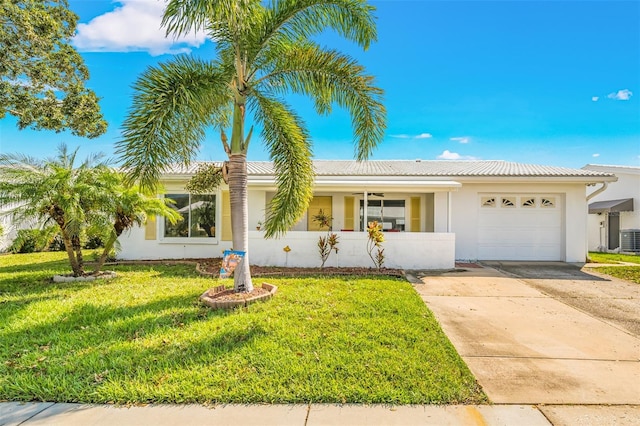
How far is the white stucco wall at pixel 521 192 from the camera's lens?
1294 cm

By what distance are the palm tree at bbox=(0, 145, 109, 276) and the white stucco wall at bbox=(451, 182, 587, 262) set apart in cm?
1247

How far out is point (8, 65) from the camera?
11773 millimetres

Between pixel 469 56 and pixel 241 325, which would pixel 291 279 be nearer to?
pixel 241 325

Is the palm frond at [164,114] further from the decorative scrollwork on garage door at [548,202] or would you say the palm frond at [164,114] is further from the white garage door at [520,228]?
the decorative scrollwork on garage door at [548,202]

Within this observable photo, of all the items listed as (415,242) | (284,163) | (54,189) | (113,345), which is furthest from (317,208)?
(113,345)

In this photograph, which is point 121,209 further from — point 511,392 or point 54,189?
point 511,392

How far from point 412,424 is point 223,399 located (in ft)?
6.25

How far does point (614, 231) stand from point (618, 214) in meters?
1.03

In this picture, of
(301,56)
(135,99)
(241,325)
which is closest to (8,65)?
(135,99)

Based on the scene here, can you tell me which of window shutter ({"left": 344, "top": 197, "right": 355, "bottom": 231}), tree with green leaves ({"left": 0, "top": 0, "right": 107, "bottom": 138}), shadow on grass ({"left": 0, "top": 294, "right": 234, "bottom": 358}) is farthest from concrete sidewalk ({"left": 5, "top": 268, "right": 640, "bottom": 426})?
tree with green leaves ({"left": 0, "top": 0, "right": 107, "bottom": 138})

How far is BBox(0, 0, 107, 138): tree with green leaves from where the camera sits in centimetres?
1158

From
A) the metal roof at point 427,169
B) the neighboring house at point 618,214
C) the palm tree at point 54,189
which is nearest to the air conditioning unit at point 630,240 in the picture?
the neighboring house at point 618,214

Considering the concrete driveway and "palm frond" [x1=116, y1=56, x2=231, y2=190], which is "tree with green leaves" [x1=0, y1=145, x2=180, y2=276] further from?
the concrete driveway

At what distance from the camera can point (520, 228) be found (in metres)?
13.4
